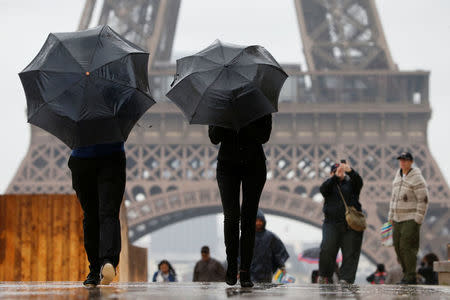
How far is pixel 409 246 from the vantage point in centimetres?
915

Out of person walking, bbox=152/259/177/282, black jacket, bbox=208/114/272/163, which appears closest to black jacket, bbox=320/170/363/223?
black jacket, bbox=208/114/272/163

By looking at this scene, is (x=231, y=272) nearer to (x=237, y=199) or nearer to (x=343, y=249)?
(x=237, y=199)

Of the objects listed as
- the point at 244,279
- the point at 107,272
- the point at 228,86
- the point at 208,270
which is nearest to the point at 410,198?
the point at 208,270

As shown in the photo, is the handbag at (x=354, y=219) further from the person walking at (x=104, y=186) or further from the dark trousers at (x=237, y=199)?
the person walking at (x=104, y=186)

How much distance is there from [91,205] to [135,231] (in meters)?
33.5

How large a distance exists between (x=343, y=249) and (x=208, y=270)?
9.63ft

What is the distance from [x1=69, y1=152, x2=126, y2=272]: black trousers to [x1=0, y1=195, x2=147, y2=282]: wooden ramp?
4.31 meters

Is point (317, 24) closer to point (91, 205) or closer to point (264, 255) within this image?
point (264, 255)

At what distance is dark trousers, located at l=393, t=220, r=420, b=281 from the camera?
9094 millimetres

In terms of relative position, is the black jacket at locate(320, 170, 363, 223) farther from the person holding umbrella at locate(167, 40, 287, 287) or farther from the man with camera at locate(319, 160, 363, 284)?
the person holding umbrella at locate(167, 40, 287, 287)

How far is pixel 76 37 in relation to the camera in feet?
19.0

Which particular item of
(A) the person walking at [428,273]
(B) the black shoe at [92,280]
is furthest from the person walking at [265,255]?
(A) the person walking at [428,273]

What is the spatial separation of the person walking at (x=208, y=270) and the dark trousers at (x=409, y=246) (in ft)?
10.3

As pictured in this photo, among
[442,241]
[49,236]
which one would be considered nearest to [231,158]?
[49,236]
